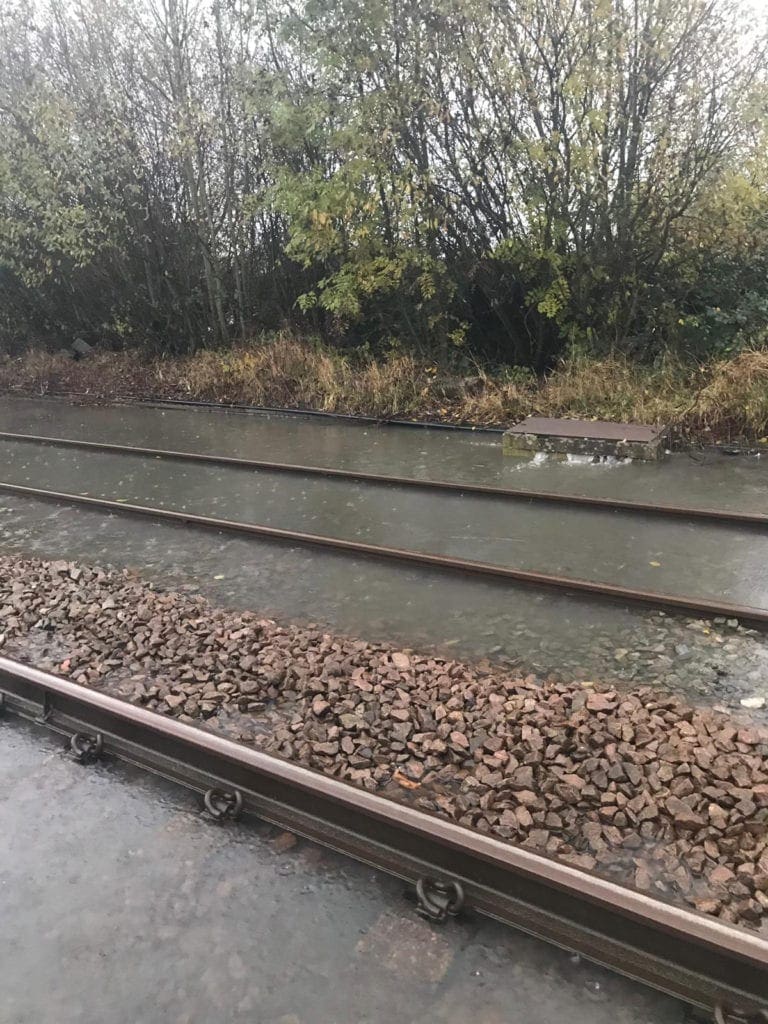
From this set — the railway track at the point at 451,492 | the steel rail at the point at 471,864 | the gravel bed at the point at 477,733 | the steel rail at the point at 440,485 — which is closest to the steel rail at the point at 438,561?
the railway track at the point at 451,492

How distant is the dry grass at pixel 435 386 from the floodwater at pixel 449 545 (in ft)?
3.07

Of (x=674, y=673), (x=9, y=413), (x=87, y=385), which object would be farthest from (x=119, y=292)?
(x=674, y=673)

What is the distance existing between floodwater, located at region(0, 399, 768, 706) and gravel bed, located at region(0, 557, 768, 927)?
45cm

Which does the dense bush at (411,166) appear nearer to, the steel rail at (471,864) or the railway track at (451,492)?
the railway track at (451,492)

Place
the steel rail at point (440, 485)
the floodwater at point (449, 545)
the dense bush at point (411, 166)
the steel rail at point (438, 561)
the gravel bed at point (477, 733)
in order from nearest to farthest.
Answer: the gravel bed at point (477, 733)
the floodwater at point (449, 545)
the steel rail at point (438, 561)
the steel rail at point (440, 485)
the dense bush at point (411, 166)

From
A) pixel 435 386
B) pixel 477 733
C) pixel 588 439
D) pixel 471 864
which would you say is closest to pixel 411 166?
pixel 435 386

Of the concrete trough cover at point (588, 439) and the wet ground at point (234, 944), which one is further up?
the concrete trough cover at point (588, 439)

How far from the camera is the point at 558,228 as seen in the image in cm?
1179

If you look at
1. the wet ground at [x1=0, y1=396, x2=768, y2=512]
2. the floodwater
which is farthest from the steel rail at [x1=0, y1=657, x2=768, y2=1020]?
the wet ground at [x1=0, y1=396, x2=768, y2=512]

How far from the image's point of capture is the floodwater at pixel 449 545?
194 inches

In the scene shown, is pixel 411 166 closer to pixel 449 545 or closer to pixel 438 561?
pixel 449 545

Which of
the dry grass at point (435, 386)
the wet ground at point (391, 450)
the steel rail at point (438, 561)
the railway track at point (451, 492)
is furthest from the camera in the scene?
the dry grass at point (435, 386)

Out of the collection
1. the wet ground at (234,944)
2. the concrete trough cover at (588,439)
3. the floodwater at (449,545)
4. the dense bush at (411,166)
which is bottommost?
the wet ground at (234,944)

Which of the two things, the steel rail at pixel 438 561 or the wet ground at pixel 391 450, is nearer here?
the steel rail at pixel 438 561
